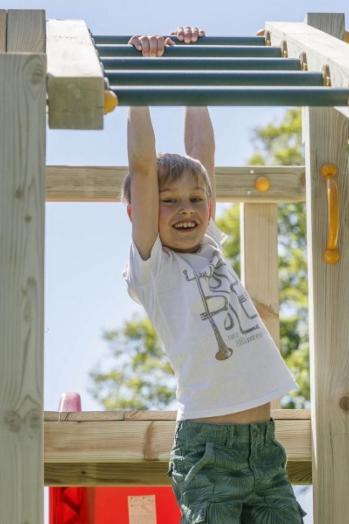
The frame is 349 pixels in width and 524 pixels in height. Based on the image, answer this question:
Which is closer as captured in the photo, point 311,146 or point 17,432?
point 17,432

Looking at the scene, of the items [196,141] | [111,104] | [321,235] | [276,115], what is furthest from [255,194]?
[276,115]

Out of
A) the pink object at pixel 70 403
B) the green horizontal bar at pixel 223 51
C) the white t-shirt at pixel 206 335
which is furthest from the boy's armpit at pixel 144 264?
the pink object at pixel 70 403

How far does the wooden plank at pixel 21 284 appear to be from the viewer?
2.45 metres

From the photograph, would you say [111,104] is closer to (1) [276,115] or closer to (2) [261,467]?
(2) [261,467]

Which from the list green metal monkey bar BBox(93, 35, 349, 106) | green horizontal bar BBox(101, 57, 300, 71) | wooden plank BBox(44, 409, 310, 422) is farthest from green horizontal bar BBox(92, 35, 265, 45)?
wooden plank BBox(44, 409, 310, 422)

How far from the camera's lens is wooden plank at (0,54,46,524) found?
2453 mm

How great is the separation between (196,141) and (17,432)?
1.83 metres

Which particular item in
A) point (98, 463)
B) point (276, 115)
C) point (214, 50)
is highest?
point (276, 115)

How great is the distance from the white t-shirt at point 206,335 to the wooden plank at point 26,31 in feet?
2.40

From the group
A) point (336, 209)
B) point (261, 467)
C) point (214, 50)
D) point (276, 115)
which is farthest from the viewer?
point (276, 115)

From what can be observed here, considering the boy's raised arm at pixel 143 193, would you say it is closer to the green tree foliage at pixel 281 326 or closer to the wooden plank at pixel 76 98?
the wooden plank at pixel 76 98

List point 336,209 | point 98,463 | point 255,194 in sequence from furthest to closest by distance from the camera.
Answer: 1. point 255,194
2. point 98,463
3. point 336,209

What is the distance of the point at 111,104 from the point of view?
263cm

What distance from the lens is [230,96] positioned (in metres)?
2.83
